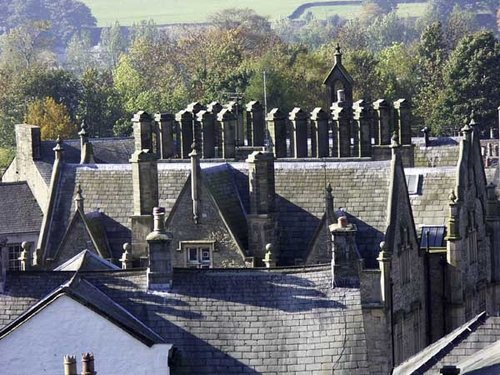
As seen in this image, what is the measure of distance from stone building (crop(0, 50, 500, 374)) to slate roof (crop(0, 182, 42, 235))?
479 inches

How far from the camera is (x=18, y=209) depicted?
3684 inches

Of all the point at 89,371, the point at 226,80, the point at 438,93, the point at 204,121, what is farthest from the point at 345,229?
the point at 438,93

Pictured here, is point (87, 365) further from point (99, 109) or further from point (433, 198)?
point (99, 109)

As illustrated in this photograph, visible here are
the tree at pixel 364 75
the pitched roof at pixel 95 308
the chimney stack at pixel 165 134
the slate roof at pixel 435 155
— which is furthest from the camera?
the tree at pixel 364 75

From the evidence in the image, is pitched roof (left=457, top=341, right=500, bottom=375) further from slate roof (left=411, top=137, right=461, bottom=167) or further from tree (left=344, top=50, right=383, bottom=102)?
tree (left=344, top=50, right=383, bottom=102)

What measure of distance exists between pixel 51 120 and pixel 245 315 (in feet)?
311

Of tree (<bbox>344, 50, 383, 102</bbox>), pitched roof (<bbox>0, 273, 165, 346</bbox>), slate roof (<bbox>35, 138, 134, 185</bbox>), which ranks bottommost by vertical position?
pitched roof (<bbox>0, 273, 165, 346</bbox>)

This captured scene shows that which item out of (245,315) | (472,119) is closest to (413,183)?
(245,315)

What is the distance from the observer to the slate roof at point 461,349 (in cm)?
4491

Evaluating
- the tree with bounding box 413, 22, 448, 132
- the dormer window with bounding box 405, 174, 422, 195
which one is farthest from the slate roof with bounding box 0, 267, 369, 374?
the tree with bounding box 413, 22, 448, 132

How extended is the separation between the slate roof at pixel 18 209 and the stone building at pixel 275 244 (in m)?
12.2

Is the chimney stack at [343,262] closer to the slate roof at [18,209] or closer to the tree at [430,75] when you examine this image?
the slate roof at [18,209]

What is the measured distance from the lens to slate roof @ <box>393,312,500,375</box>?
4491 centimetres

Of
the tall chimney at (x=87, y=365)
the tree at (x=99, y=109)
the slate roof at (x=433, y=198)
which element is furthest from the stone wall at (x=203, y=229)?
the tree at (x=99, y=109)
